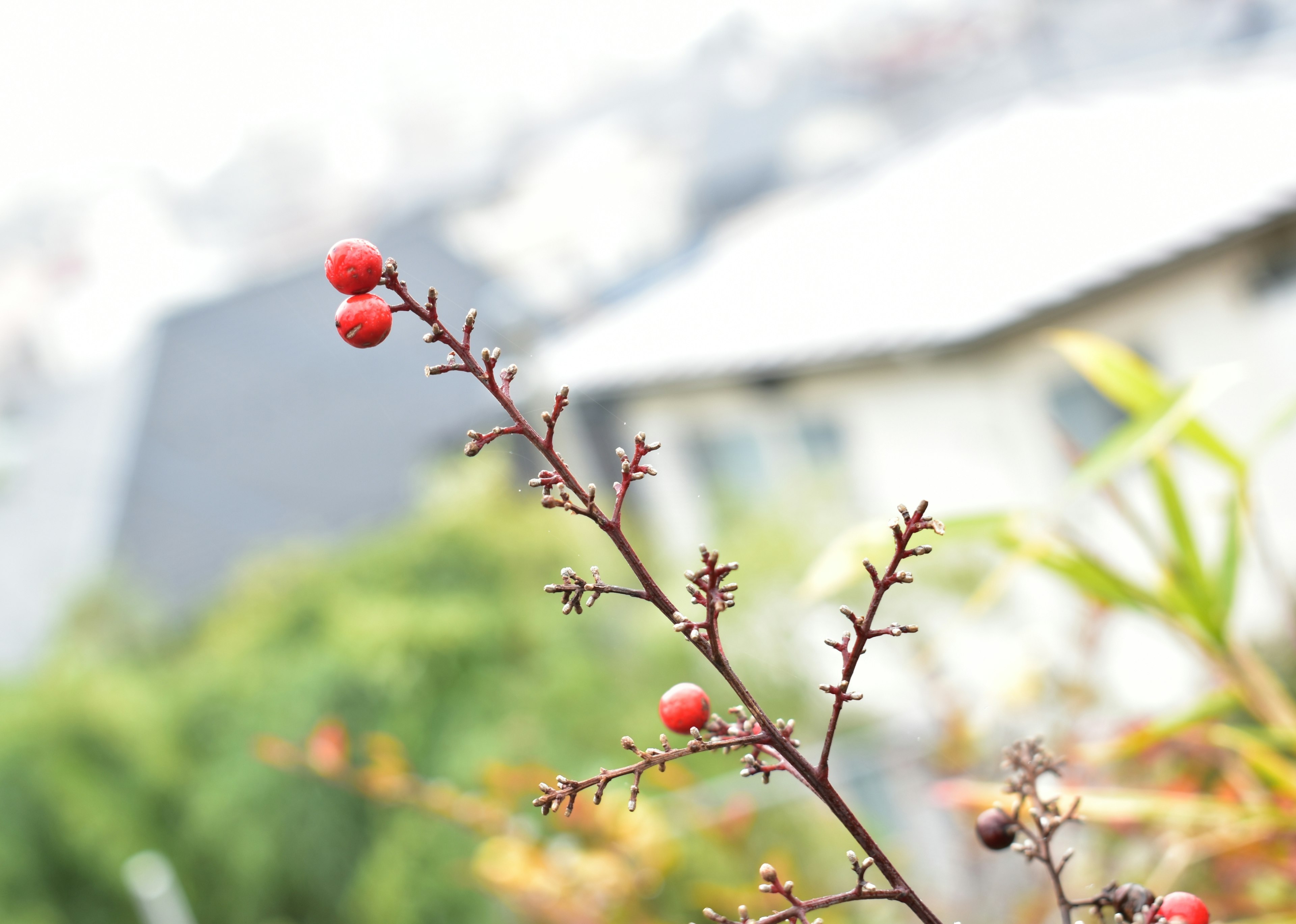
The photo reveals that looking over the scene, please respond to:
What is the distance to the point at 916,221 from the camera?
5.20 meters

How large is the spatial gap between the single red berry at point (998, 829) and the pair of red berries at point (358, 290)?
0.40 metres

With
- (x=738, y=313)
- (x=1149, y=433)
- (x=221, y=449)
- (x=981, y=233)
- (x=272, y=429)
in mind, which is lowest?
(x=1149, y=433)

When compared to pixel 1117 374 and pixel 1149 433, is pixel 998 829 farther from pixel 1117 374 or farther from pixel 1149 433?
pixel 1117 374

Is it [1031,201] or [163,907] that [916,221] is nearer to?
[1031,201]

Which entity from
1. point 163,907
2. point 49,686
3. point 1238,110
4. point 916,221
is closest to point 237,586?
point 49,686

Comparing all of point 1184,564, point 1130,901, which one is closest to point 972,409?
point 1184,564

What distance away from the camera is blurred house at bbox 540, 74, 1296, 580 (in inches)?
137

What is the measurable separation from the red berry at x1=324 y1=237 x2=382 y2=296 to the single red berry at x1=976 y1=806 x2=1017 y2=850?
41 cm

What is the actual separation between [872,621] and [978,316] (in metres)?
3.43

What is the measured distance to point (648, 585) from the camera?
43 centimetres

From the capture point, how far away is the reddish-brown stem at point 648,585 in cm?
43

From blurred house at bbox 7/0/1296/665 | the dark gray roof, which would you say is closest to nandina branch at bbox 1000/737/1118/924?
blurred house at bbox 7/0/1296/665

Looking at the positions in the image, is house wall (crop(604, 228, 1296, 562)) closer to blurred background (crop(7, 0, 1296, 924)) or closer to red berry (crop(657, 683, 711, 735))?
blurred background (crop(7, 0, 1296, 924))

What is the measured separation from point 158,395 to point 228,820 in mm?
8543
